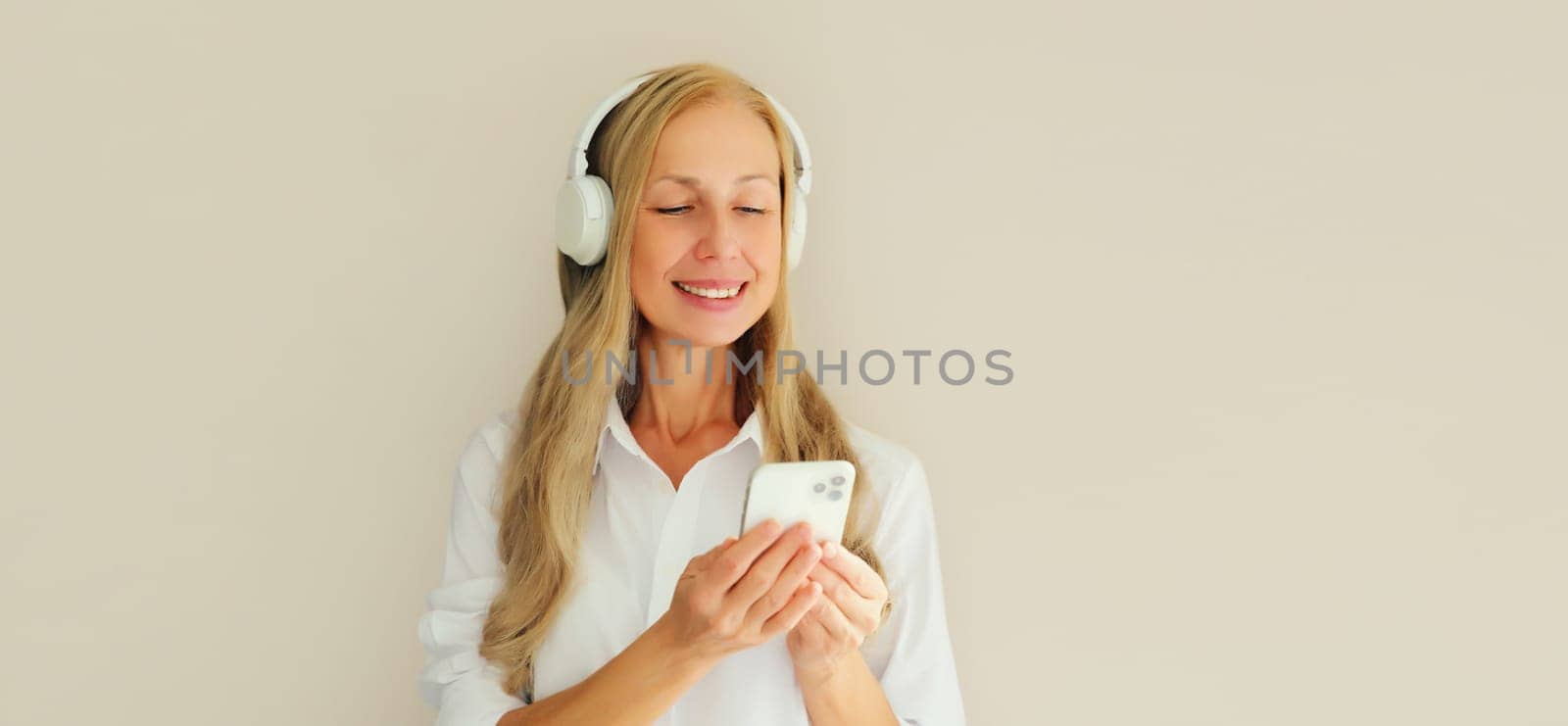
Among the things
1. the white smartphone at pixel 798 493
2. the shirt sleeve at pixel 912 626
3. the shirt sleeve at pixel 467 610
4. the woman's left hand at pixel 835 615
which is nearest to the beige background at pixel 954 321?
the shirt sleeve at pixel 912 626

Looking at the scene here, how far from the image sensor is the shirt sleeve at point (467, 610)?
71.6 inches

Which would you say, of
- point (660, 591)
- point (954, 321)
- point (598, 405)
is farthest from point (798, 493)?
point (954, 321)

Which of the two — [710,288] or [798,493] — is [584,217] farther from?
[798,493]

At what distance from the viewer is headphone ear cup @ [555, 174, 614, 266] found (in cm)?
182

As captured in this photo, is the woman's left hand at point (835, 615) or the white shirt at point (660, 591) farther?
the white shirt at point (660, 591)

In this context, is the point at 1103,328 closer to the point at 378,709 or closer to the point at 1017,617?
the point at 1017,617

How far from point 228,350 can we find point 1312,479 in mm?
1819

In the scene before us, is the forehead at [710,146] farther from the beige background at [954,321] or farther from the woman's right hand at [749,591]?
the woman's right hand at [749,591]

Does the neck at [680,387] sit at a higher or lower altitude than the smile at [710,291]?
lower

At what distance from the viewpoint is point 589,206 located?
1.82 m

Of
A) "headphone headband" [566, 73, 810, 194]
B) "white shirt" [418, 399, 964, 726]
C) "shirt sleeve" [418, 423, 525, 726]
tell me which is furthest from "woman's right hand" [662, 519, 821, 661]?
"headphone headband" [566, 73, 810, 194]

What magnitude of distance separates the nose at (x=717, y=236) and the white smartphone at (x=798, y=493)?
1.19ft

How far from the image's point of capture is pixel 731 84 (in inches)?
74.4

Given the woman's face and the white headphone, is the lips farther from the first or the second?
the white headphone
